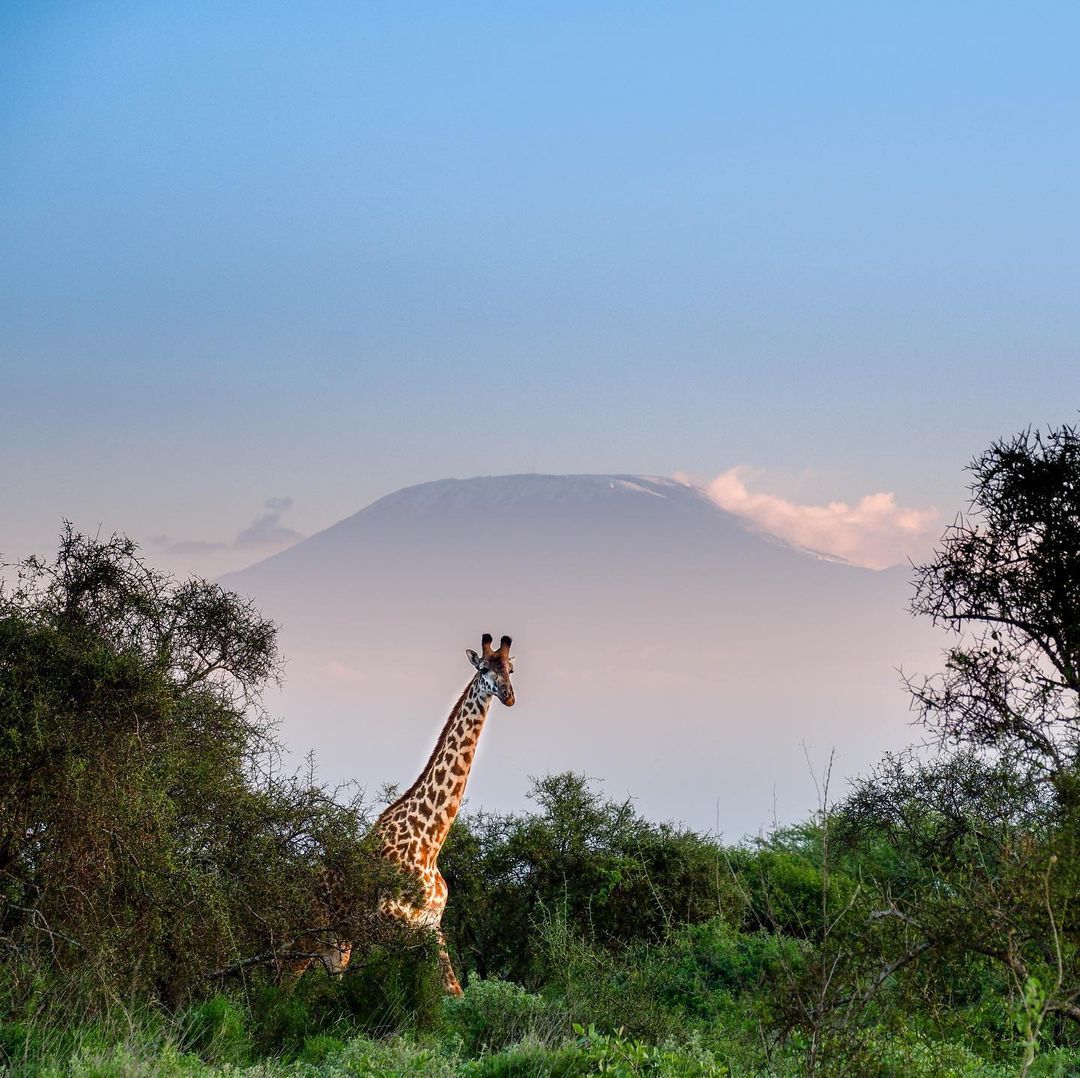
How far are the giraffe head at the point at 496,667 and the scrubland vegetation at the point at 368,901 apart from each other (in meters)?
3.25

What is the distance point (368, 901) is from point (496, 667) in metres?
4.39

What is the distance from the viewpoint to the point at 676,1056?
34.1 ft

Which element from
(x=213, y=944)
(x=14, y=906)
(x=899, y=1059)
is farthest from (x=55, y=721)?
(x=899, y=1059)

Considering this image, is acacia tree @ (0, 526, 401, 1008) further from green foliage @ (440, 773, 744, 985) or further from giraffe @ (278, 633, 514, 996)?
green foliage @ (440, 773, 744, 985)

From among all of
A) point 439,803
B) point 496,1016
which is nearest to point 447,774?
point 439,803

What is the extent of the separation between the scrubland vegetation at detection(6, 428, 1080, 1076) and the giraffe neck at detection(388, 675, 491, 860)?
6.01 ft

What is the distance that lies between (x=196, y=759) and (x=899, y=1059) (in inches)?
344

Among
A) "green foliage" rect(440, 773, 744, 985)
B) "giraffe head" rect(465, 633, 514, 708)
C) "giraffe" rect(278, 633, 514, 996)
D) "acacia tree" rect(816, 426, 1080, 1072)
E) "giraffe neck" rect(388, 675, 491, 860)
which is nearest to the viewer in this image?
"acacia tree" rect(816, 426, 1080, 1072)

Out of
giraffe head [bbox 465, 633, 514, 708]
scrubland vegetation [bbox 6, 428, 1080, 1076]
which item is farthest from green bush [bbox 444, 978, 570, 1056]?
giraffe head [bbox 465, 633, 514, 708]

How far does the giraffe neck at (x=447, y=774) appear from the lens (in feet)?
60.7

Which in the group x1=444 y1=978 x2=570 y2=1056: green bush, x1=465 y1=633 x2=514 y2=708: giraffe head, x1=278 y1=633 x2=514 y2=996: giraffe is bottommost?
x1=444 y1=978 x2=570 y2=1056: green bush

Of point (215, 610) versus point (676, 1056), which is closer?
point (676, 1056)

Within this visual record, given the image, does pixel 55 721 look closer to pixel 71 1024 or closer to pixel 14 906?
pixel 14 906

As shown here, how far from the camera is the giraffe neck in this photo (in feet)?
60.7
